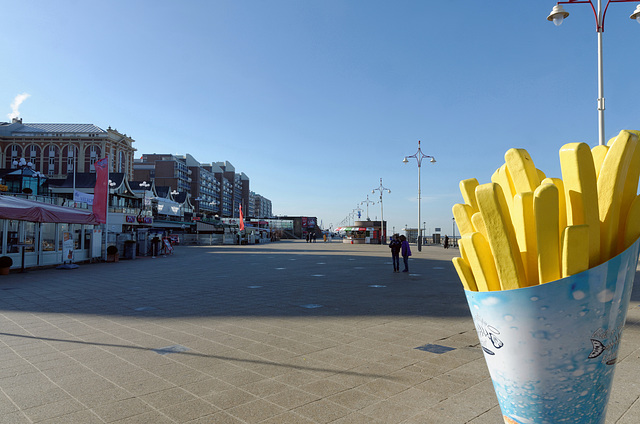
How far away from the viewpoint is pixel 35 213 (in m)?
16.0

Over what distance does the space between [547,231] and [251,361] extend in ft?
14.7

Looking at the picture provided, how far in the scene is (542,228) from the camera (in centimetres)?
137

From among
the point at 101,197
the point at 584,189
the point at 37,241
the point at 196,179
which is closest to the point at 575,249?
the point at 584,189

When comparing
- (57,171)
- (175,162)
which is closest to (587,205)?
(57,171)

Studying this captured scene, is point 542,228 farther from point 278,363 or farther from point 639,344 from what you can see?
point 639,344

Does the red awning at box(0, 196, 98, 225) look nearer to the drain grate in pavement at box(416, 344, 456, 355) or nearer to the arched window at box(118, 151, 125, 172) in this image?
the drain grate in pavement at box(416, 344, 456, 355)

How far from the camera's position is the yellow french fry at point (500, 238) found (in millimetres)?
1425

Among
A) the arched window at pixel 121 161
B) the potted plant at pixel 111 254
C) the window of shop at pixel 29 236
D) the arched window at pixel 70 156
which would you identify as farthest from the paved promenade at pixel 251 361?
the arched window at pixel 121 161

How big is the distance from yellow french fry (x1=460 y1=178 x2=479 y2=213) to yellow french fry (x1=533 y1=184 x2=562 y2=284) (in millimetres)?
301

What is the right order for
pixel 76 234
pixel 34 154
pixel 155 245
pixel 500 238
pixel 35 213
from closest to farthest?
1. pixel 500 238
2. pixel 35 213
3. pixel 76 234
4. pixel 155 245
5. pixel 34 154

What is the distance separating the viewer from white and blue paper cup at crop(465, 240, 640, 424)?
4.53 ft

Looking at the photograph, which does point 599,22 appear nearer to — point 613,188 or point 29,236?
point 613,188

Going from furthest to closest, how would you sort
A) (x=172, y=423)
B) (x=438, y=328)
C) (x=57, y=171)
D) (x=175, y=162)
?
(x=175, y=162) < (x=57, y=171) < (x=438, y=328) < (x=172, y=423)

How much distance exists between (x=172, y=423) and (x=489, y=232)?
3.22 metres
